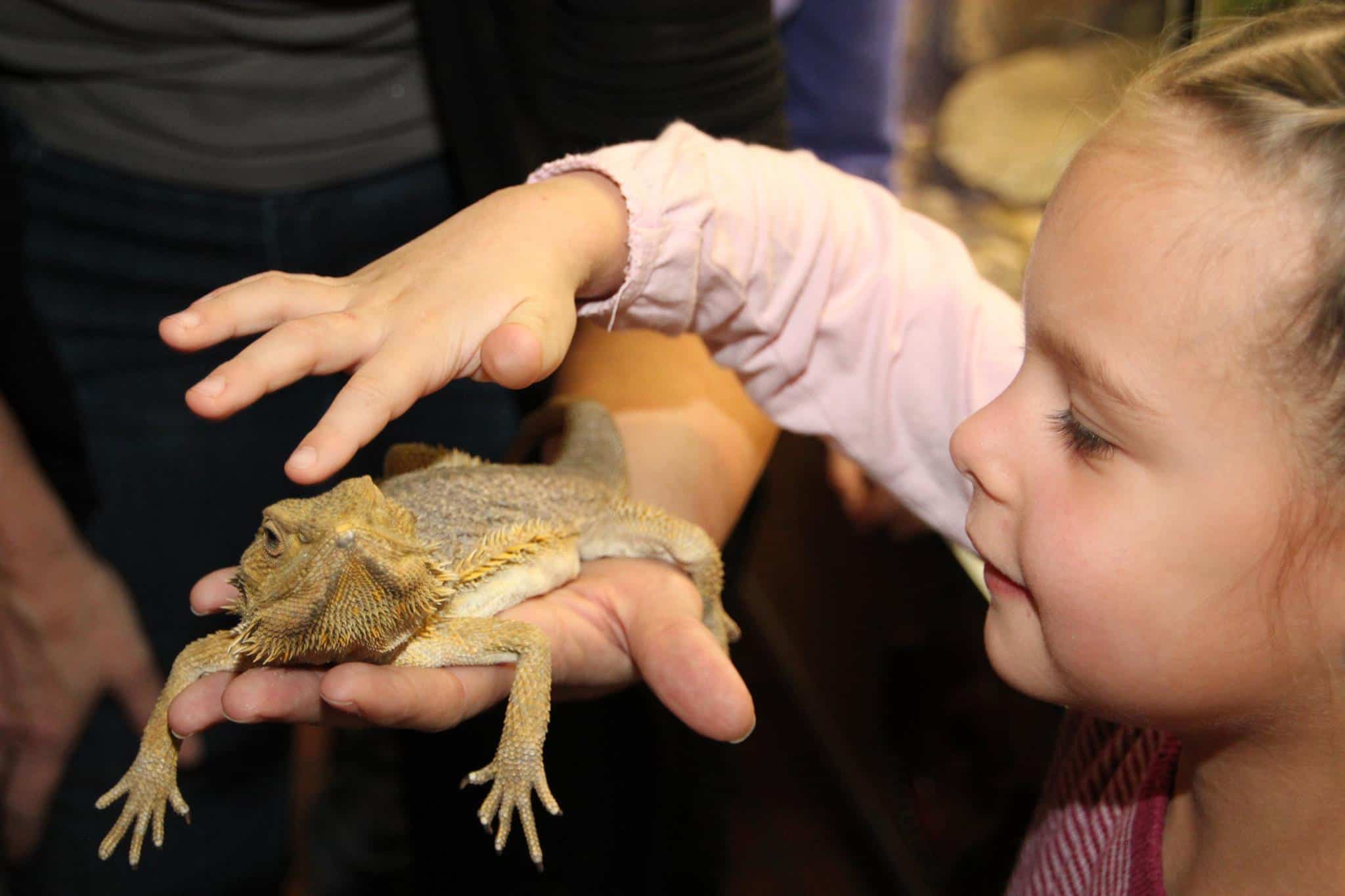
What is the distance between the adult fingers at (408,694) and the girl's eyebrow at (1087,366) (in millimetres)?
752

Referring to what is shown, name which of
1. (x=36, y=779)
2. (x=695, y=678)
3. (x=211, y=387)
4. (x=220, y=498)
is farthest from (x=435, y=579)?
(x=36, y=779)

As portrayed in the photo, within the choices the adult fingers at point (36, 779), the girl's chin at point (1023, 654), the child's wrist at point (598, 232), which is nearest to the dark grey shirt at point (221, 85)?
the child's wrist at point (598, 232)

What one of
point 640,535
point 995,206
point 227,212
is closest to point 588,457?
point 640,535

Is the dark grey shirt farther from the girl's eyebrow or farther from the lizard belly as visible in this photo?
the girl's eyebrow

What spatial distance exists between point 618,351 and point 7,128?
3.55 feet

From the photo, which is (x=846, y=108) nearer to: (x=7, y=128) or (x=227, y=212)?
(x=227, y=212)

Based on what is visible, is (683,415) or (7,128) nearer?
(7,128)

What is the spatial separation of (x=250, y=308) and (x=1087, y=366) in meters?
0.80

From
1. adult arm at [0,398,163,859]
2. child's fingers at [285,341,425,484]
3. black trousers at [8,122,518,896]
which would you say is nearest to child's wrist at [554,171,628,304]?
child's fingers at [285,341,425,484]

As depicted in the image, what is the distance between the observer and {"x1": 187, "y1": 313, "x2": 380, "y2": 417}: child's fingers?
93 centimetres

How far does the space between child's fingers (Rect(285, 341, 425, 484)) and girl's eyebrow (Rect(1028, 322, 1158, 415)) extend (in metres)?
0.61

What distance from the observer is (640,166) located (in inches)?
53.6

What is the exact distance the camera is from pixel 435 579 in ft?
4.31

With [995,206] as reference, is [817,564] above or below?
below
